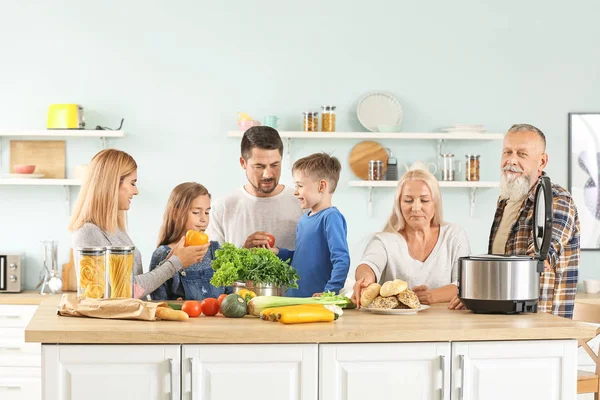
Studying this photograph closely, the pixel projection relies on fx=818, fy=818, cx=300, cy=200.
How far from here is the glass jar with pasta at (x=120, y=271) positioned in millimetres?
2746

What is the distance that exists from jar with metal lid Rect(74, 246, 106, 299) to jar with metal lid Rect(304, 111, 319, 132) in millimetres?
2766

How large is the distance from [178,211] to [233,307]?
88 cm

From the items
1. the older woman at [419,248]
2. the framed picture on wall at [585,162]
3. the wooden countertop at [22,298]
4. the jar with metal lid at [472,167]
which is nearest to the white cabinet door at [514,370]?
the older woman at [419,248]

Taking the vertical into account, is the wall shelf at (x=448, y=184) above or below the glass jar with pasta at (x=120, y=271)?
above

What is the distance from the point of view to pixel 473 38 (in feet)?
18.4

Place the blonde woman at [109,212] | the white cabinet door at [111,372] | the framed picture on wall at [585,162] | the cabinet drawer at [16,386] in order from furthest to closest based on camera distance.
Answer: the framed picture on wall at [585,162] < the cabinet drawer at [16,386] < the blonde woman at [109,212] < the white cabinet door at [111,372]

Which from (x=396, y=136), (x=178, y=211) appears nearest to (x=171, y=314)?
(x=178, y=211)

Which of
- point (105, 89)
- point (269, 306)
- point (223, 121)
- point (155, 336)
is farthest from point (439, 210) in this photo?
point (105, 89)

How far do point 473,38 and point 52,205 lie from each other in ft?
10.1

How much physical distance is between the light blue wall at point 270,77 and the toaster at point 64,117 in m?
0.19

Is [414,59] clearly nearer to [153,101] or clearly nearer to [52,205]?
[153,101]

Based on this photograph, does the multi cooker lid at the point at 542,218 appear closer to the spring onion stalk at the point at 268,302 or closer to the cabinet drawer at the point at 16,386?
the spring onion stalk at the point at 268,302

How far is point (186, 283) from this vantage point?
337 cm

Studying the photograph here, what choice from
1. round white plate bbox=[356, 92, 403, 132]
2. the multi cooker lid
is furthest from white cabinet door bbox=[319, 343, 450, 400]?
round white plate bbox=[356, 92, 403, 132]
